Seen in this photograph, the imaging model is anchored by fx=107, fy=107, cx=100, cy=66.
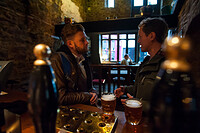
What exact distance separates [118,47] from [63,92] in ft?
25.8

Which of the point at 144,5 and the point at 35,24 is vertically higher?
Result: the point at 144,5

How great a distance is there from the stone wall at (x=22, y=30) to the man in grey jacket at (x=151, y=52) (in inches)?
117

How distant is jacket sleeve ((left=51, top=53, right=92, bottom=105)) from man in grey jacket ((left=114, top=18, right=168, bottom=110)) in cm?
54

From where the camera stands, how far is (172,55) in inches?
9.1

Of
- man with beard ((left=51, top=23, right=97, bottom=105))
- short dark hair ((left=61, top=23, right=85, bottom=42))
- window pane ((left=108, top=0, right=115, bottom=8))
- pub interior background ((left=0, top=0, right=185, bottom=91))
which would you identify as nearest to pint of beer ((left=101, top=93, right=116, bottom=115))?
man with beard ((left=51, top=23, right=97, bottom=105))

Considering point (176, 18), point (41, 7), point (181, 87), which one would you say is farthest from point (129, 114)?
point (41, 7)

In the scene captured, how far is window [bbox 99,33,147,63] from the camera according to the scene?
8258mm

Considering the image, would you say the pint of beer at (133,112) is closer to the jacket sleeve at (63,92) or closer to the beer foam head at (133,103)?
the beer foam head at (133,103)

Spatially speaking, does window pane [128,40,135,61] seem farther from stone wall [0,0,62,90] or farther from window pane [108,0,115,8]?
stone wall [0,0,62,90]

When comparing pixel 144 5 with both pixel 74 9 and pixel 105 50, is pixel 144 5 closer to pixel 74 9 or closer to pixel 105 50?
pixel 105 50

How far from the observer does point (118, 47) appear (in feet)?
28.1

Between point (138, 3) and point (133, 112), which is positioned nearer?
point (133, 112)

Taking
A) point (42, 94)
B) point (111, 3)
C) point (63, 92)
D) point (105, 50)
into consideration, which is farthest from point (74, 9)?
point (42, 94)

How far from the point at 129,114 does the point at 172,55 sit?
57 centimetres
